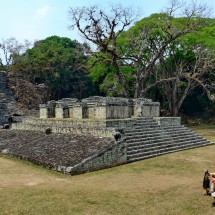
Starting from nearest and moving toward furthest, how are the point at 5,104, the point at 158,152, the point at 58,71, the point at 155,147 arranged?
1. the point at 158,152
2. the point at 155,147
3. the point at 5,104
4. the point at 58,71

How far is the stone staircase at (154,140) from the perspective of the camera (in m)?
13.8

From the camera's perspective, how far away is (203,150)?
52.3 feet

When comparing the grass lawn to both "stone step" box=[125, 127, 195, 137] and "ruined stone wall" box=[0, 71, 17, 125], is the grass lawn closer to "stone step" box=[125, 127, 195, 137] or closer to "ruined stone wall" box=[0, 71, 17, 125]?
"stone step" box=[125, 127, 195, 137]

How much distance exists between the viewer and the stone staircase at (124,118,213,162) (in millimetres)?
13766

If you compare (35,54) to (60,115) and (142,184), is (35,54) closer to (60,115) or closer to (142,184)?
(60,115)

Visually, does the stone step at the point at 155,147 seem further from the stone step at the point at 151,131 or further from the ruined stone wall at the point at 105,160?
the stone step at the point at 151,131

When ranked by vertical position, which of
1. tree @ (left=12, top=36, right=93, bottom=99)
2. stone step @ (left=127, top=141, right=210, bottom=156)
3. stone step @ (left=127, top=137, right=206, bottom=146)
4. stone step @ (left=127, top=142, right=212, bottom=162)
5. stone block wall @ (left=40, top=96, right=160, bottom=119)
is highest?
tree @ (left=12, top=36, right=93, bottom=99)

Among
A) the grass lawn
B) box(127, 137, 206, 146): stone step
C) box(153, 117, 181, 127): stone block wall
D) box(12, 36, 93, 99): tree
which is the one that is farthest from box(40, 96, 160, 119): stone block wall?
box(12, 36, 93, 99): tree

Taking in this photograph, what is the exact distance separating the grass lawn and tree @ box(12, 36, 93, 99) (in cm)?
2425

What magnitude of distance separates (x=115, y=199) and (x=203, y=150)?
9.17 metres

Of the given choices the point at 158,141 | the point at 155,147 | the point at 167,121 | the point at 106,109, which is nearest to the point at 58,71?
the point at 167,121

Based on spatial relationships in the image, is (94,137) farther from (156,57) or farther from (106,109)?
(156,57)

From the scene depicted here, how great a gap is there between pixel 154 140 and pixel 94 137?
3596 mm

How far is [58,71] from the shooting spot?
3772cm
